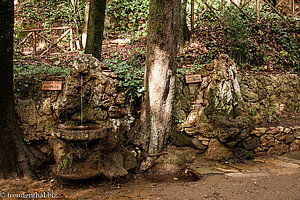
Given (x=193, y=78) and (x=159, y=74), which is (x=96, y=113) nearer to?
(x=159, y=74)

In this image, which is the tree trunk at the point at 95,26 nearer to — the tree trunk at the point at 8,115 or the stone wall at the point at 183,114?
the stone wall at the point at 183,114

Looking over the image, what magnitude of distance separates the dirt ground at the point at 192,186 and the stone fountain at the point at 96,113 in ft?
1.17

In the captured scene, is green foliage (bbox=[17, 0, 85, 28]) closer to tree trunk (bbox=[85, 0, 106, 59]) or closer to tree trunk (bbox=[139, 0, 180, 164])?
tree trunk (bbox=[85, 0, 106, 59])

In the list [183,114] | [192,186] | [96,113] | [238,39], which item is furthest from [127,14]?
[192,186]

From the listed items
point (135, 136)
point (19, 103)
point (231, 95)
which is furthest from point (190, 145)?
point (19, 103)

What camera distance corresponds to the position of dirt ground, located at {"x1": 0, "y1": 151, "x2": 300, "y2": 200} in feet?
10.8

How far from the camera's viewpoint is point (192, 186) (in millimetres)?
3631

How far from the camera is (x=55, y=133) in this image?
3557 millimetres

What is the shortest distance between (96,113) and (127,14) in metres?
7.35

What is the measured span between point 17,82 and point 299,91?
7.92 m

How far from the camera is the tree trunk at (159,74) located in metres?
4.48

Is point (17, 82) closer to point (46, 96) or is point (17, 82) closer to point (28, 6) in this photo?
point (46, 96)

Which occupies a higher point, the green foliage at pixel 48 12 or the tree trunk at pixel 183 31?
the green foliage at pixel 48 12

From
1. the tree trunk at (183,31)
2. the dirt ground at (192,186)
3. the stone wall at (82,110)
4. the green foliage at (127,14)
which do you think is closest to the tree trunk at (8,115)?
the dirt ground at (192,186)
